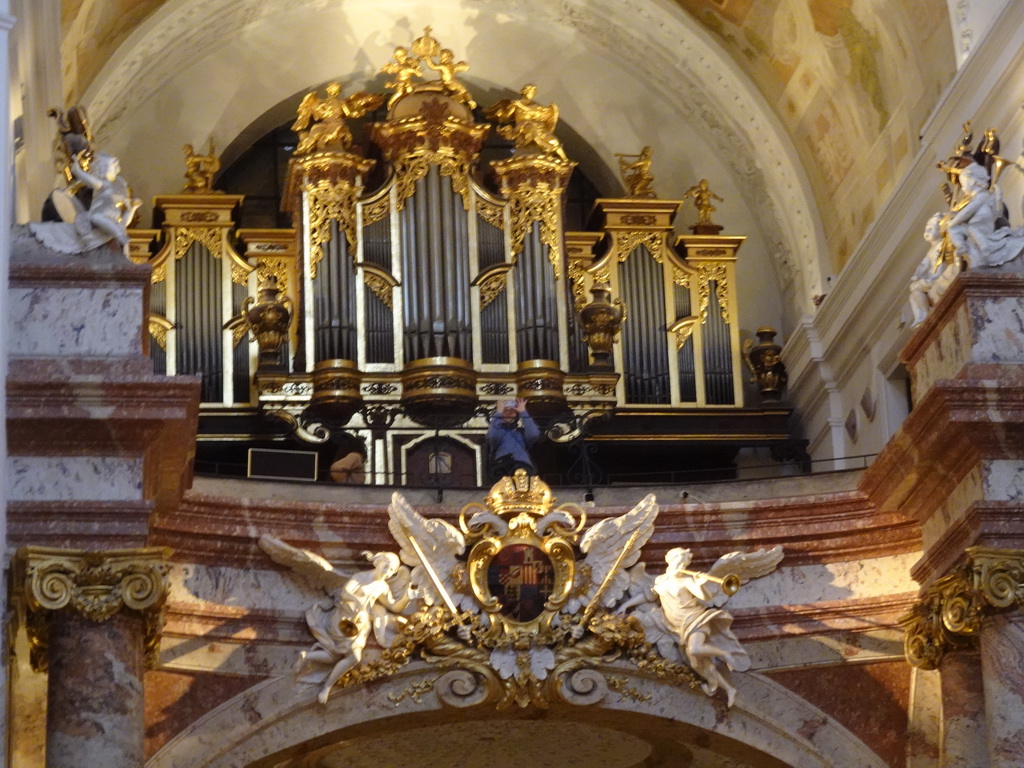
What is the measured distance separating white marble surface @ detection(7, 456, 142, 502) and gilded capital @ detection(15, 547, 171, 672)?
1.10 ft

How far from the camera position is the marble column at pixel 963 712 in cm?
1348

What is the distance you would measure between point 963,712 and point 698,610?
5.93ft

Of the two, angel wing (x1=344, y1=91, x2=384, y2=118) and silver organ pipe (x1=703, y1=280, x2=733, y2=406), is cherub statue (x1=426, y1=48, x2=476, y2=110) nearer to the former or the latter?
angel wing (x1=344, y1=91, x2=384, y2=118)

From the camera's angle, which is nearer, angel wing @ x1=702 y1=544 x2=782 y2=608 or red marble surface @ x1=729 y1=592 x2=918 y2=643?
angel wing @ x1=702 y1=544 x2=782 y2=608

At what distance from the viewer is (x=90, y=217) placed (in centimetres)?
1311

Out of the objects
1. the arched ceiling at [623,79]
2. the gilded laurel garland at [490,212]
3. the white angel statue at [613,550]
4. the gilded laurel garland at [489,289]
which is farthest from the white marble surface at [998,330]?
the gilded laurel garland at [490,212]

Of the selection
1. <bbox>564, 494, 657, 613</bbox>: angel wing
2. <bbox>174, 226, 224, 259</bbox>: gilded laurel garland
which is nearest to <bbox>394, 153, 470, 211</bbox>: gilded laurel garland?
<bbox>174, 226, 224, 259</bbox>: gilded laurel garland

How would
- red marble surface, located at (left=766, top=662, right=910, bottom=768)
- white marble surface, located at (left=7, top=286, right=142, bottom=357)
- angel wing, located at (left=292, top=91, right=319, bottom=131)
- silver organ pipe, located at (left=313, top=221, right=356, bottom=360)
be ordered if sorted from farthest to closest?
1. angel wing, located at (left=292, top=91, right=319, bottom=131)
2. silver organ pipe, located at (left=313, top=221, right=356, bottom=360)
3. red marble surface, located at (left=766, top=662, right=910, bottom=768)
4. white marble surface, located at (left=7, top=286, right=142, bottom=357)

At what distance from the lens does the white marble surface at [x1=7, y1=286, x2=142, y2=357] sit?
12859mm

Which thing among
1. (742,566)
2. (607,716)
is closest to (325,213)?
(742,566)

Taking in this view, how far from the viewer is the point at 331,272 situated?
1792 centimetres

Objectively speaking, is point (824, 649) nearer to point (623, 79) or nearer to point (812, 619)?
point (812, 619)

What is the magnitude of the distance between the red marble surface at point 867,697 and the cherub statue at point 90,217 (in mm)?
5111

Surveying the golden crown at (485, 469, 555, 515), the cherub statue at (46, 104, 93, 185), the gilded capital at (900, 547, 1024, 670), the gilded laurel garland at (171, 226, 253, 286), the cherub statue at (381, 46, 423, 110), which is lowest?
the gilded capital at (900, 547, 1024, 670)
